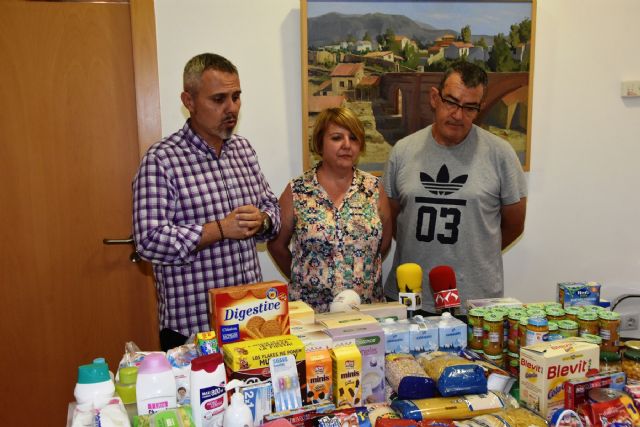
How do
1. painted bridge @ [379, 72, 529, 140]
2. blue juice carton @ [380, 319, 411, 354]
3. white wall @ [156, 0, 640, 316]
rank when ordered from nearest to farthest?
blue juice carton @ [380, 319, 411, 354] → white wall @ [156, 0, 640, 316] → painted bridge @ [379, 72, 529, 140]

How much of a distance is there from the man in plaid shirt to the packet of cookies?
54cm

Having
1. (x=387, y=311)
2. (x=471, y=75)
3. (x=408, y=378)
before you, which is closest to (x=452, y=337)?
(x=387, y=311)

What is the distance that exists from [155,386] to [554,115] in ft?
9.08

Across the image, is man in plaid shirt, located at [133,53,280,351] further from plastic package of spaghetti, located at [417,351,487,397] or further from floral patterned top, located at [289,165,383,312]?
plastic package of spaghetti, located at [417,351,487,397]

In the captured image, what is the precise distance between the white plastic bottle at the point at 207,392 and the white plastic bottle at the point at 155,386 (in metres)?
0.07

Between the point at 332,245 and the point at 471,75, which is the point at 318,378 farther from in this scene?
the point at 471,75

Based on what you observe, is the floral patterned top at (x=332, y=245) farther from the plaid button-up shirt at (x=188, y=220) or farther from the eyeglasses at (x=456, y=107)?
the eyeglasses at (x=456, y=107)

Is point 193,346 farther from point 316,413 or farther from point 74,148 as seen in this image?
point 74,148

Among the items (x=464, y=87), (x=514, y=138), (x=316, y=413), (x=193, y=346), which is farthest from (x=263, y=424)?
(x=514, y=138)

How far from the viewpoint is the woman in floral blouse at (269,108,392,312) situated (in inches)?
88.9

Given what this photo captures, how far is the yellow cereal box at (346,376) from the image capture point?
1.36 metres

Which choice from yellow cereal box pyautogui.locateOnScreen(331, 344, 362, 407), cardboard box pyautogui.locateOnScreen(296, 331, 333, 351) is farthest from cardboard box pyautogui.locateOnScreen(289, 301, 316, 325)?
yellow cereal box pyautogui.locateOnScreen(331, 344, 362, 407)

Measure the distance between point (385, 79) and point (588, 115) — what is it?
1246 mm

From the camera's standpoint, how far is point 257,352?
1.34 metres
